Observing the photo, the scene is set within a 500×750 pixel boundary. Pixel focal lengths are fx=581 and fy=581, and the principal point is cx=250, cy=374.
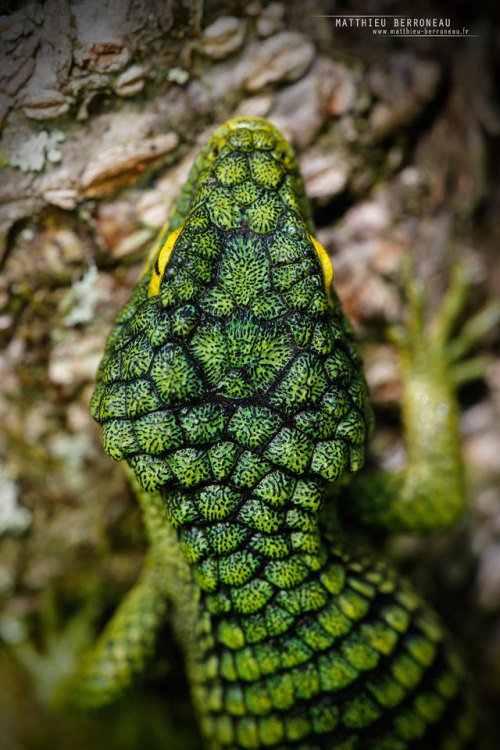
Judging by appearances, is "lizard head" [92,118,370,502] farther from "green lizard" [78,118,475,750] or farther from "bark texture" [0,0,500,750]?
"bark texture" [0,0,500,750]

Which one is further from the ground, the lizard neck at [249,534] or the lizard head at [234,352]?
the lizard head at [234,352]

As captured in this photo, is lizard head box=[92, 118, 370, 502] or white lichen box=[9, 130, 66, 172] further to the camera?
white lichen box=[9, 130, 66, 172]

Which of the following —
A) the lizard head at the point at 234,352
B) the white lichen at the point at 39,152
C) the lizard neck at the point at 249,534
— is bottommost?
the lizard neck at the point at 249,534

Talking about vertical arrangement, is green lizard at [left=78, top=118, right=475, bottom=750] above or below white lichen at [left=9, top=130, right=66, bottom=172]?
below

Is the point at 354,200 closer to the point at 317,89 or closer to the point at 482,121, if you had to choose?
the point at 317,89

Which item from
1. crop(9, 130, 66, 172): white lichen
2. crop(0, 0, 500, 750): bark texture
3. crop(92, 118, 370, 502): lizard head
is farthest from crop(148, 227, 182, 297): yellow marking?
crop(9, 130, 66, 172): white lichen

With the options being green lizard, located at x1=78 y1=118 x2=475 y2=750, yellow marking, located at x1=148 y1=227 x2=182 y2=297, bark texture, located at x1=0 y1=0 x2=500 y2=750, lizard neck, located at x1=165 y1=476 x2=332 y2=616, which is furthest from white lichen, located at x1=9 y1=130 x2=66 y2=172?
lizard neck, located at x1=165 y1=476 x2=332 y2=616

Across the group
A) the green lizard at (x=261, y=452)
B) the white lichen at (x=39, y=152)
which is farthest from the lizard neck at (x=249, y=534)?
the white lichen at (x=39, y=152)

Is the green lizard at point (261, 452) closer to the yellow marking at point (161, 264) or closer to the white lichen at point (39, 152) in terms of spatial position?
the yellow marking at point (161, 264)

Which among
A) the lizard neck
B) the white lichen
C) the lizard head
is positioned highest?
the white lichen
